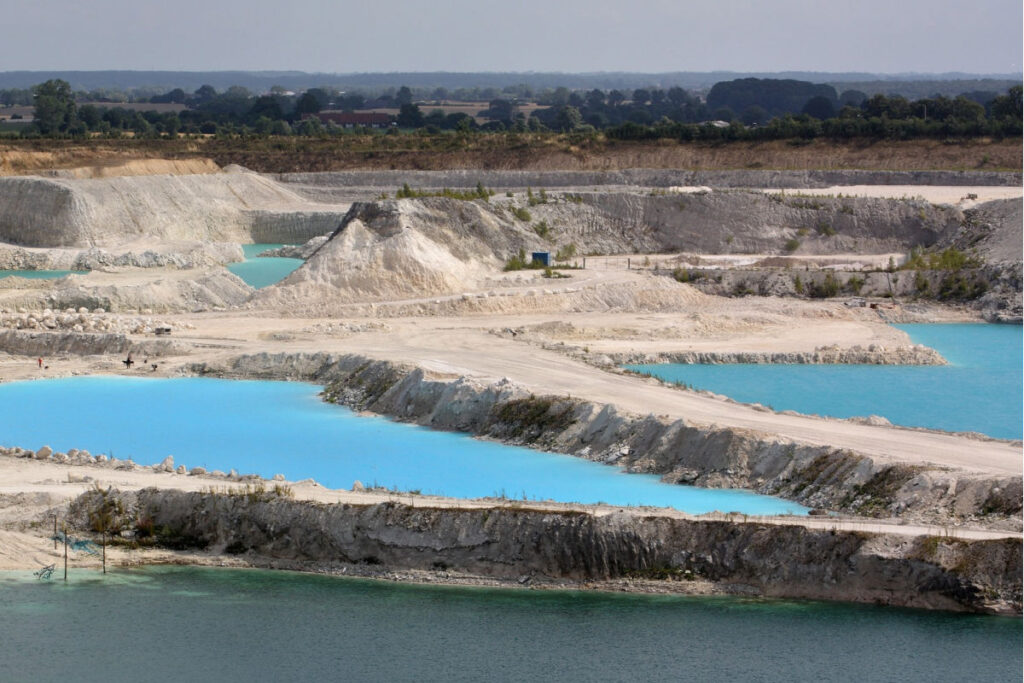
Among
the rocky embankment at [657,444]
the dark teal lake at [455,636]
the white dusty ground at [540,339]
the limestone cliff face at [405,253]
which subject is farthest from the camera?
the limestone cliff face at [405,253]

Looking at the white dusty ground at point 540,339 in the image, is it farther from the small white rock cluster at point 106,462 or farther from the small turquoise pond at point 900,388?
the small turquoise pond at point 900,388

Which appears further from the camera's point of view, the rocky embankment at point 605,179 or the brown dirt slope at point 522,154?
the brown dirt slope at point 522,154

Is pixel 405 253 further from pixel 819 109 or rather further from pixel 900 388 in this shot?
pixel 819 109

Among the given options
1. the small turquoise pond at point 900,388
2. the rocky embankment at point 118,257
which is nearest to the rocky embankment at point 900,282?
the small turquoise pond at point 900,388

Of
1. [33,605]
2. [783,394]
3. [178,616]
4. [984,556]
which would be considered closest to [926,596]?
[984,556]

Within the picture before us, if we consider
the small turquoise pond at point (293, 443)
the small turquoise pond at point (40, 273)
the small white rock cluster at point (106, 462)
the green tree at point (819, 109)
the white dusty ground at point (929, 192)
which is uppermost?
the green tree at point (819, 109)

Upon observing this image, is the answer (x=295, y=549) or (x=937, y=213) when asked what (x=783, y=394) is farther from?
(x=937, y=213)
